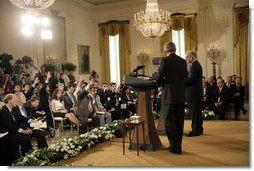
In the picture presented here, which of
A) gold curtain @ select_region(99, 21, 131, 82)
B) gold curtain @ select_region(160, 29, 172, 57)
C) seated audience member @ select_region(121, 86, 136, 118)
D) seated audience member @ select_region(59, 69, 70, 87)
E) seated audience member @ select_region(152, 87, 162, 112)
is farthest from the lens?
gold curtain @ select_region(99, 21, 131, 82)

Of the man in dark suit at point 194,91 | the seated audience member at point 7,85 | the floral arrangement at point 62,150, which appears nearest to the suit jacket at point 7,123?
the floral arrangement at point 62,150

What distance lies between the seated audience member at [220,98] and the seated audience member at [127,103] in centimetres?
221

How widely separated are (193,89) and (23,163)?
3.14 metres

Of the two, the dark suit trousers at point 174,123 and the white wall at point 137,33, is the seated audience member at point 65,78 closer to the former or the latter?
the white wall at point 137,33

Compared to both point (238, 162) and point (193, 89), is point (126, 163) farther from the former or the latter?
point (193, 89)

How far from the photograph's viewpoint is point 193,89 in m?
5.70

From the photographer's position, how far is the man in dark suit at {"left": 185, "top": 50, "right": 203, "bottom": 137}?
5.65 m

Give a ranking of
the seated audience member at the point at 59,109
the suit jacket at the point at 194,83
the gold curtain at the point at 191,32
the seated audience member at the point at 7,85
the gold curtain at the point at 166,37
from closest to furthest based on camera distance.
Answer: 1. the suit jacket at the point at 194,83
2. the seated audience member at the point at 59,109
3. the seated audience member at the point at 7,85
4. the gold curtain at the point at 191,32
5. the gold curtain at the point at 166,37

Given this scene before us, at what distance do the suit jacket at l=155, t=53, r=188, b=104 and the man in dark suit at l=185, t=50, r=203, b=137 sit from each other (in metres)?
1.08

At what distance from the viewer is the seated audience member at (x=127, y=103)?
854 cm

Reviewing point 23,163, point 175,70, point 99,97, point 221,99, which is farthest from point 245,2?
point 23,163

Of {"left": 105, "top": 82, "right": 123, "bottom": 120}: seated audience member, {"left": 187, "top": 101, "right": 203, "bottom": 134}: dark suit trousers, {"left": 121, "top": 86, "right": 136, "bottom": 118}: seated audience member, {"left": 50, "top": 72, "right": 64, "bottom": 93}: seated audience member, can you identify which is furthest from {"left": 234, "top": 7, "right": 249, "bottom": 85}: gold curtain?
{"left": 50, "top": 72, "right": 64, "bottom": 93}: seated audience member

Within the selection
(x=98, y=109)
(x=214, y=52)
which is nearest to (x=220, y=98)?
(x=98, y=109)

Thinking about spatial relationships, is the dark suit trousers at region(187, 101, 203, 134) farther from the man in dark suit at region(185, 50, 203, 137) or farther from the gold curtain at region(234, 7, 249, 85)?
the gold curtain at region(234, 7, 249, 85)
